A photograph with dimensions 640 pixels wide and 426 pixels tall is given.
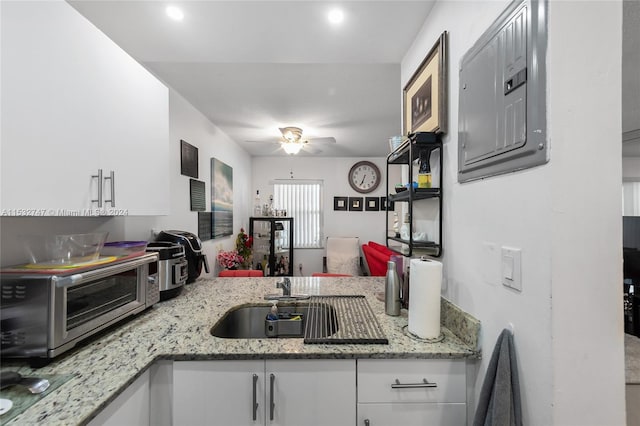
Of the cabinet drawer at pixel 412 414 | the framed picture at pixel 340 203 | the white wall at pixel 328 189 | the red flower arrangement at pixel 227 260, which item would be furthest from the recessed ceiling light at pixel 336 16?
the framed picture at pixel 340 203

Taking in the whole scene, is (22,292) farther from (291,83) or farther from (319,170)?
→ (319,170)

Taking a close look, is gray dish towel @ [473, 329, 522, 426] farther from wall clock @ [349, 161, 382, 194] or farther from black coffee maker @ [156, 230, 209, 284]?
wall clock @ [349, 161, 382, 194]

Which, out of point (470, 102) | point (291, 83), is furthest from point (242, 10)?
point (470, 102)

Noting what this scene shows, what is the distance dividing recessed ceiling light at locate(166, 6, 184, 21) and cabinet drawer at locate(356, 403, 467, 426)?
6.43 feet

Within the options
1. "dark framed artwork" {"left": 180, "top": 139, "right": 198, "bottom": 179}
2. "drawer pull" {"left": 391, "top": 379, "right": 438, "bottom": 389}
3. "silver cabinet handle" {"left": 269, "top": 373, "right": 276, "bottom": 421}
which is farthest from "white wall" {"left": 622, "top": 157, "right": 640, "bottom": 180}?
"dark framed artwork" {"left": 180, "top": 139, "right": 198, "bottom": 179}

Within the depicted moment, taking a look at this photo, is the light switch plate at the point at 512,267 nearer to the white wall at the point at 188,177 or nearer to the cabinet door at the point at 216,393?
the cabinet door at the point at 216,393

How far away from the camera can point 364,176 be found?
471 cm

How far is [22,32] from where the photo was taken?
80cm

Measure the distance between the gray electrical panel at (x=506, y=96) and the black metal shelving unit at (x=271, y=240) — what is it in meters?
3.32

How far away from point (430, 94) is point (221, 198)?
2559 mm

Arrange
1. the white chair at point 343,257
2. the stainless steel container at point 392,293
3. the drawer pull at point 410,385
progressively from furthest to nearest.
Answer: the white chair at point 343,257, the stainless steel container at point 392,293, the drawer pull at point 410,385

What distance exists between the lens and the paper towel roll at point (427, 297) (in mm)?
1048

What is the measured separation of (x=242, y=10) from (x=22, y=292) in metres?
1.46

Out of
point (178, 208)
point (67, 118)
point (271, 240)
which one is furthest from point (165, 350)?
point (271, 240)
